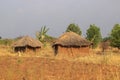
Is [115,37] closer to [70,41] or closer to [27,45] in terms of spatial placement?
[70,41]

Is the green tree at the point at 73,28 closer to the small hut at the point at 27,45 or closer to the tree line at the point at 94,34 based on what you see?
the tree line at the point at 94,34

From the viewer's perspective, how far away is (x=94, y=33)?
4706cm

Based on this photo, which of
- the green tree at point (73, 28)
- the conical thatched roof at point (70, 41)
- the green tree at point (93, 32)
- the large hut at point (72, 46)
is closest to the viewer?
the large hut at point (72, 46)

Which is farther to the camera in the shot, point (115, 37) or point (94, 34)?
point (94, 34)

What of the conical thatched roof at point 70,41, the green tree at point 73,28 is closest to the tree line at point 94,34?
the green tree at point 73,28

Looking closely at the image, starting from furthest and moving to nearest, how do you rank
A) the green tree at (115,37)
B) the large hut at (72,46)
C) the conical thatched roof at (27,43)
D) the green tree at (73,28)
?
the green tree at (73,28) → the green tree at (115,37) → the conical thatched roof at (27,43) → the large hut at (72,46)

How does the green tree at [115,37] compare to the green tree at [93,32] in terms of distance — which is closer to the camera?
the green tree at [115,37]

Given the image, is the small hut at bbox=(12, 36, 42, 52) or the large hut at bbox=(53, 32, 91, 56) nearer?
the large hut at bbox=(53, 32, 91, 56)

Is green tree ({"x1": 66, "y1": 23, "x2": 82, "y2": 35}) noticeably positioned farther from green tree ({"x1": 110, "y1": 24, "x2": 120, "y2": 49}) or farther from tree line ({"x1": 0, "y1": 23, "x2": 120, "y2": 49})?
green tree ({"x1": 110, "y1": 24, "x2": 120, "y2": 49})

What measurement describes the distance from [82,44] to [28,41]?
28.7ft

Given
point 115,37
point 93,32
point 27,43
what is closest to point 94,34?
point 93,32

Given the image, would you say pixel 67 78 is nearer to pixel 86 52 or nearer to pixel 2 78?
pixel 2 78

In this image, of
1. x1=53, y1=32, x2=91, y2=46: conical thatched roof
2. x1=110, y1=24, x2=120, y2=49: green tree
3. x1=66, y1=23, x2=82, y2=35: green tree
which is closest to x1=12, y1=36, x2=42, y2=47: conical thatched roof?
x1=53, y1=32, x2=91, y2=46: conical thatched roof

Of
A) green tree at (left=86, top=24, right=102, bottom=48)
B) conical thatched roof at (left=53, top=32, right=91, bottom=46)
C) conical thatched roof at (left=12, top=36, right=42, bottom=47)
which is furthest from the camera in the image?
green tree at (left=86, top=24, right=102, bottom=48)
